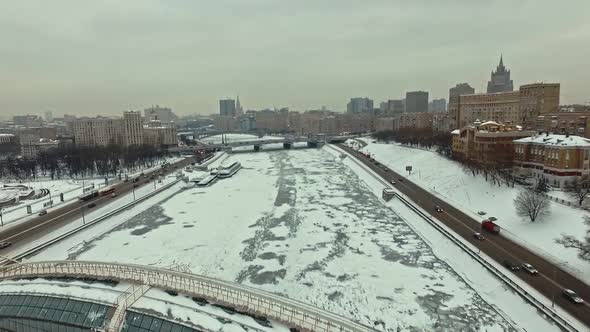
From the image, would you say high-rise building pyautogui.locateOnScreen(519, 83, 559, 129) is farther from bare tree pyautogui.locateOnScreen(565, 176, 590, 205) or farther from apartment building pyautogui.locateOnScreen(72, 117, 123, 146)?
apartment building pyautogui.locateOnScreen(72, 117, 123, 146)

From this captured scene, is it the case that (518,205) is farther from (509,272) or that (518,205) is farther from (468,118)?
(468,118)

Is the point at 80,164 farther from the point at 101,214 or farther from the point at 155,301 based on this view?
the point at 155,301

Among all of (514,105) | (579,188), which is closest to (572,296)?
(579,188)

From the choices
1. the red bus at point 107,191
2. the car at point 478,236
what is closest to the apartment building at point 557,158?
the car at point 478,236

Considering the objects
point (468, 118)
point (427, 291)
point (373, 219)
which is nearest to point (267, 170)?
point (373, 219)

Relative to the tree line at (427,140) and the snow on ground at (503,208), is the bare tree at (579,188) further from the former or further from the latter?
the tree line at (427,140)
